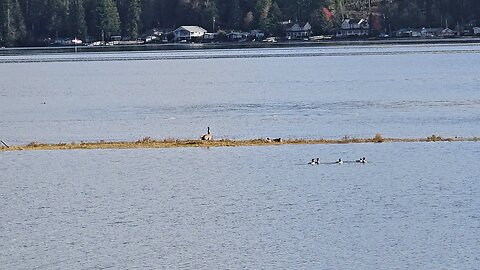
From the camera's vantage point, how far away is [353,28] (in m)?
182

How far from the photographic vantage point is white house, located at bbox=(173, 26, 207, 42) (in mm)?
193625

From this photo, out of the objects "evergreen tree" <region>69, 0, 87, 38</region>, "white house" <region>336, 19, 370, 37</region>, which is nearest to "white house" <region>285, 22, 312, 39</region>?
"white house" <region>336, 19, 370, 37</region>

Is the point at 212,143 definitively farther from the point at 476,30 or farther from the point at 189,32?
the point at 189,32

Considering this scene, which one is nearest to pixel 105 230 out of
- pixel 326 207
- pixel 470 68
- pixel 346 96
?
pixel 326 207

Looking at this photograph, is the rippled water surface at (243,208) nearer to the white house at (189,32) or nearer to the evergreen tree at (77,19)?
the white house at (189,32)

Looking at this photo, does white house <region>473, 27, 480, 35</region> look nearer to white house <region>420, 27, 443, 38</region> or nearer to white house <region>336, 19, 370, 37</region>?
white house <region>420, 27, 443, 38</region>

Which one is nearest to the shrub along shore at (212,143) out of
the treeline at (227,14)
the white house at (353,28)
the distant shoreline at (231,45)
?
the distant shoreline at (231,45)

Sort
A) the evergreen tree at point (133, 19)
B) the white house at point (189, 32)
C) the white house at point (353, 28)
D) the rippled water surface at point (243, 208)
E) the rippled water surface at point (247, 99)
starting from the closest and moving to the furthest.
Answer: the rippled water surface at point (243, 208) < the rippled water surface at point (247, 99) < the white house at point (353, 28) < the white house at point (189, 32) < the evergreen tree at point (133, 19)

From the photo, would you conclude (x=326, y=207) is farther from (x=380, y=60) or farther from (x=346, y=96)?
(x=380, y=60)

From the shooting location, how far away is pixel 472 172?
124 feet

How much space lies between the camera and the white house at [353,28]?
7111 inches

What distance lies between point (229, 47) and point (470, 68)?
85744 mm

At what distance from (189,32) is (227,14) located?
664 cm

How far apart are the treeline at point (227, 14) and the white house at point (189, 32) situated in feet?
7.19
